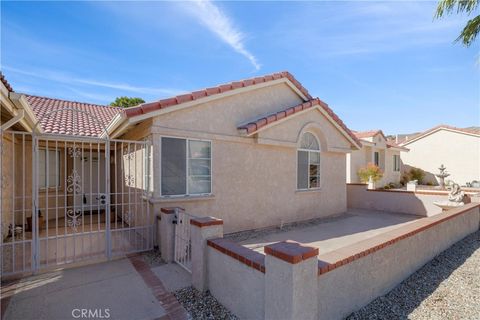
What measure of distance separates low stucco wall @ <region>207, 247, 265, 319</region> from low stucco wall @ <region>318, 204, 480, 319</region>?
0.97 m

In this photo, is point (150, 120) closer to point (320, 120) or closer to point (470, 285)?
point (320, 120)

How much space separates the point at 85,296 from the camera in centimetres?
493

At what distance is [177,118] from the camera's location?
8031 millimetres

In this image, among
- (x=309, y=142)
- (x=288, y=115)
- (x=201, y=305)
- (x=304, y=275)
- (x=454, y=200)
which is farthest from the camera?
(x=309, y=142)

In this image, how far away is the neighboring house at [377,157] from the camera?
22.5 m

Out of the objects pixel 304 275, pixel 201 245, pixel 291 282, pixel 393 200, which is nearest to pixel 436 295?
pixel 304 275

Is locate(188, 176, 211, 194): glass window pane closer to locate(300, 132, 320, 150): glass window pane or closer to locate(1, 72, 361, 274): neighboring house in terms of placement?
locate(1, 72, 361, 274): neighboring house

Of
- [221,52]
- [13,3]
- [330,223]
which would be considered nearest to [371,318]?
[330,223]

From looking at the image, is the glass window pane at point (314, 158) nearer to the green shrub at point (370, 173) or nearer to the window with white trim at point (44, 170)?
the green shrub at point (370, 173)

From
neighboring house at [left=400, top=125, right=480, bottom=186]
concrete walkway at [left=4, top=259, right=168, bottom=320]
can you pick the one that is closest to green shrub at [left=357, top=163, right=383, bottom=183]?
neighboring house at [left=400, top=125, right=480, bottom=186]

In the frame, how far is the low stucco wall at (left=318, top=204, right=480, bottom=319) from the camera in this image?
395cm

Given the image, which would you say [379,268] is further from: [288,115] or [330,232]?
[288,115]

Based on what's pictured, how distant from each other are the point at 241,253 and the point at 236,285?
1.93 feet

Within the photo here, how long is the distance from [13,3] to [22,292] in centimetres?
759
